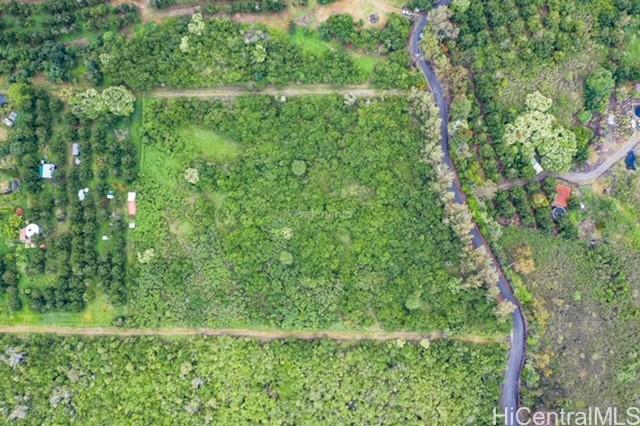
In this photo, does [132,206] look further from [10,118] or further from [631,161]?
[631,161]

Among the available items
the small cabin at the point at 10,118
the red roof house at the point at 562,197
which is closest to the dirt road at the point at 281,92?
the small cabin at the point at 10,118

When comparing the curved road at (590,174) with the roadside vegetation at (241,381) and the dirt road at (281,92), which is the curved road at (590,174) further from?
the roadside vegetation at (241,381)

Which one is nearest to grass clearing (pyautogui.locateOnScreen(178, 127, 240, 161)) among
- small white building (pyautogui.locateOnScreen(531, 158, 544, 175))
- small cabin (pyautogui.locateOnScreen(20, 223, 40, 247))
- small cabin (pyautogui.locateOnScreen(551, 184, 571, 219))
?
small cabin (pyautogui.locateOnScreen(20, 223, 40, 247))

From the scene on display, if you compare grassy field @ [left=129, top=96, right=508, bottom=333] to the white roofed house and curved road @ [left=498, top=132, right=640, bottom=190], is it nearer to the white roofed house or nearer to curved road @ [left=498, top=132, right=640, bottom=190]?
the white roofed house

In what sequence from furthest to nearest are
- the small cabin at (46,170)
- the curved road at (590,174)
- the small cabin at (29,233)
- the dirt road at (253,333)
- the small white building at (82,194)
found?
the curved road at (590,174) < the small white building at (82,194) < the small cabin at (46,170) < the dirt road at (253,333) < the small cabin at (29,233)

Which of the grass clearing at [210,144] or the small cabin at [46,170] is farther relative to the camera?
the grass clearing at [210,144]

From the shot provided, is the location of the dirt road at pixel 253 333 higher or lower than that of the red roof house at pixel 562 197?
lower

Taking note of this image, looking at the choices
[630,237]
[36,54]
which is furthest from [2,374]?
[630,237]
